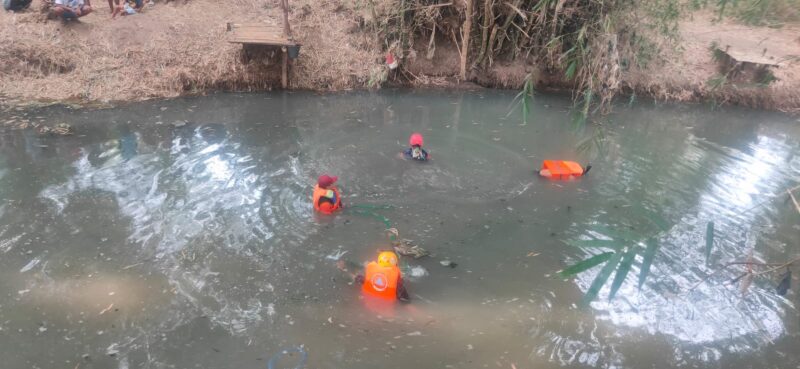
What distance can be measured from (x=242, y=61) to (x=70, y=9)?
10.2 feet

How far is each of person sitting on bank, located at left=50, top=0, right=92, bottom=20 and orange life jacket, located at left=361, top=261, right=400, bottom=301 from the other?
8.45m

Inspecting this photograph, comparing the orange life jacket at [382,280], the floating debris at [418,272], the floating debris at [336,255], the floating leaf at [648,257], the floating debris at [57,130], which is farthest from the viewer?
the floating debris at [57,130]

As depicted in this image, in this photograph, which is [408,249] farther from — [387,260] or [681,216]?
[681,216]

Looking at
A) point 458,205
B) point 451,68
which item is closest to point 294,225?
point 458,205

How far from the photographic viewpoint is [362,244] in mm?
4969

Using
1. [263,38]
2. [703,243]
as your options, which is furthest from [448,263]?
[263,38]

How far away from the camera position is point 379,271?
4004 millimetres

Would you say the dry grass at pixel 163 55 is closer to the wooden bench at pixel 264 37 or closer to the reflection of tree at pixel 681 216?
the wooden bench at pixel 264 37

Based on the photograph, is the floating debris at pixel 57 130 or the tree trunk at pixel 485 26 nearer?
the floating debris at pixel 57 130

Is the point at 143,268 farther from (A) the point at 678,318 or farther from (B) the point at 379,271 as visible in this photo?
(A) the point at 678,318

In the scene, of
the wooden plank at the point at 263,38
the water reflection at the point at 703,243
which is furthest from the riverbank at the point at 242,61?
the water reflection at the point at 703,243

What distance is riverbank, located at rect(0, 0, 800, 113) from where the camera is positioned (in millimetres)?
8703

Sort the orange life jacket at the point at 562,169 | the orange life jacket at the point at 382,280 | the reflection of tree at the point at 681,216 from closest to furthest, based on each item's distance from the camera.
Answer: the orange life jacket at the point at 382,280
the reflection of tree at the point at 681,216
the orange life jacket at the point at 562,169

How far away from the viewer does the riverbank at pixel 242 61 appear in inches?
343
